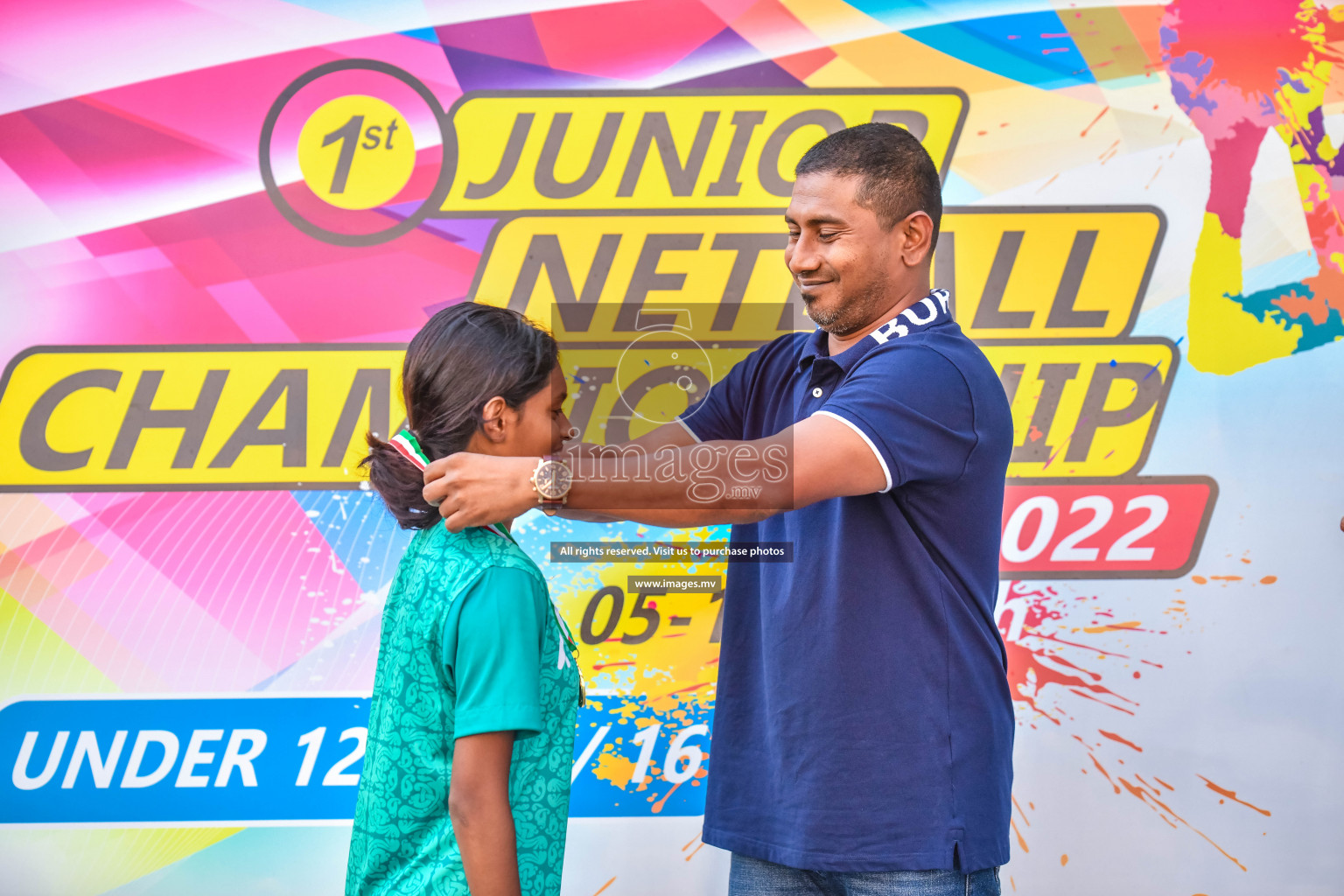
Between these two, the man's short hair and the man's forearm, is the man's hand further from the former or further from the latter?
the man's short hair

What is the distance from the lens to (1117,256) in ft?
8.13

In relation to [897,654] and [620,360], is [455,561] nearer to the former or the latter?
[897,654]

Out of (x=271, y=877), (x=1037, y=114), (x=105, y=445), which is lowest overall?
(x=271, y=877)

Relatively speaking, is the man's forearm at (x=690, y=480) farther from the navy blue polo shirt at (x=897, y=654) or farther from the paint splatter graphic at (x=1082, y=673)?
the paint splatter graphic at (x=1082, y=673)

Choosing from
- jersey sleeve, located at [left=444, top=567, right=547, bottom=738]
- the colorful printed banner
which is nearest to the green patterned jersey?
jersey sleeve, located at [left=444, top=567, right=547, bottom=738]

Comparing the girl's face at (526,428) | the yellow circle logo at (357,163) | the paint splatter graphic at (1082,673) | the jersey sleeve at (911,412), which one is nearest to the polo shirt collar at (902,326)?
the jersey sleeve at (911,412)

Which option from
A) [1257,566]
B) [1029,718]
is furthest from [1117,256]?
[1029,718]

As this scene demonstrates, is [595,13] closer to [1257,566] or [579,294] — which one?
[579,294]

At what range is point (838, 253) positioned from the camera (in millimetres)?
1622

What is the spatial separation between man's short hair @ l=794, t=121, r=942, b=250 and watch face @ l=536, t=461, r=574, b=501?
69 cm

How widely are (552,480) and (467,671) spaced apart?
260 mm

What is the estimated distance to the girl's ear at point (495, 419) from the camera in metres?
1.38

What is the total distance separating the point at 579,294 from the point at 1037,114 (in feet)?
3.93

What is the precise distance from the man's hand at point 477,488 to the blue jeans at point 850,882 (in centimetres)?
74
